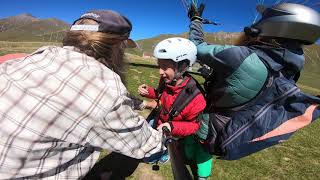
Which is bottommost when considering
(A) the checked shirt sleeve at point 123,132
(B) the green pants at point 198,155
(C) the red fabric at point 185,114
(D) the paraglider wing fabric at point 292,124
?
(B) the green pants at point 198,155

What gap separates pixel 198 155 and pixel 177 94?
1.29m

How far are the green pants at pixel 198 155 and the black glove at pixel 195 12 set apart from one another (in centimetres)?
225

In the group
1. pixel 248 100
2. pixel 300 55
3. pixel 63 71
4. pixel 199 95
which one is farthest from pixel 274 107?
pixel 63 71

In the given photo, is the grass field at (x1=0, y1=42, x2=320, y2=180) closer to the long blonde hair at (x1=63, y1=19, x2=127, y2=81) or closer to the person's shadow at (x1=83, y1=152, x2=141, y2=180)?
the person's shadow at (x1=83, y1=152, x2=141, y2=180)

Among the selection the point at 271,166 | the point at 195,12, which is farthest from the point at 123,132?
the point at 271,166

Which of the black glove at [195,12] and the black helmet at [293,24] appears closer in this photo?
the black helmet at [293,24]

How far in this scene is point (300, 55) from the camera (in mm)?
4848

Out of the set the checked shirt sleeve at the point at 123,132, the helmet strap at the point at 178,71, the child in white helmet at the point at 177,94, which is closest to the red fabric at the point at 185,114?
the child in white helmet at the point at 177,94

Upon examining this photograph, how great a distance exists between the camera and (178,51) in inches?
232

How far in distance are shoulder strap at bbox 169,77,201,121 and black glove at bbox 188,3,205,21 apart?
3.82 feet

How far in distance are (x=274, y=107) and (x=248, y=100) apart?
1.21 feet

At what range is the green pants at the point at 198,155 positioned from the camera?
632 cm

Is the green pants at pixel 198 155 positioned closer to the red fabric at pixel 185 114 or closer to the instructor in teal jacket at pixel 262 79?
the red fabric at pixel 185 114

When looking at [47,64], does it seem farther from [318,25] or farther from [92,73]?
[318,25]
